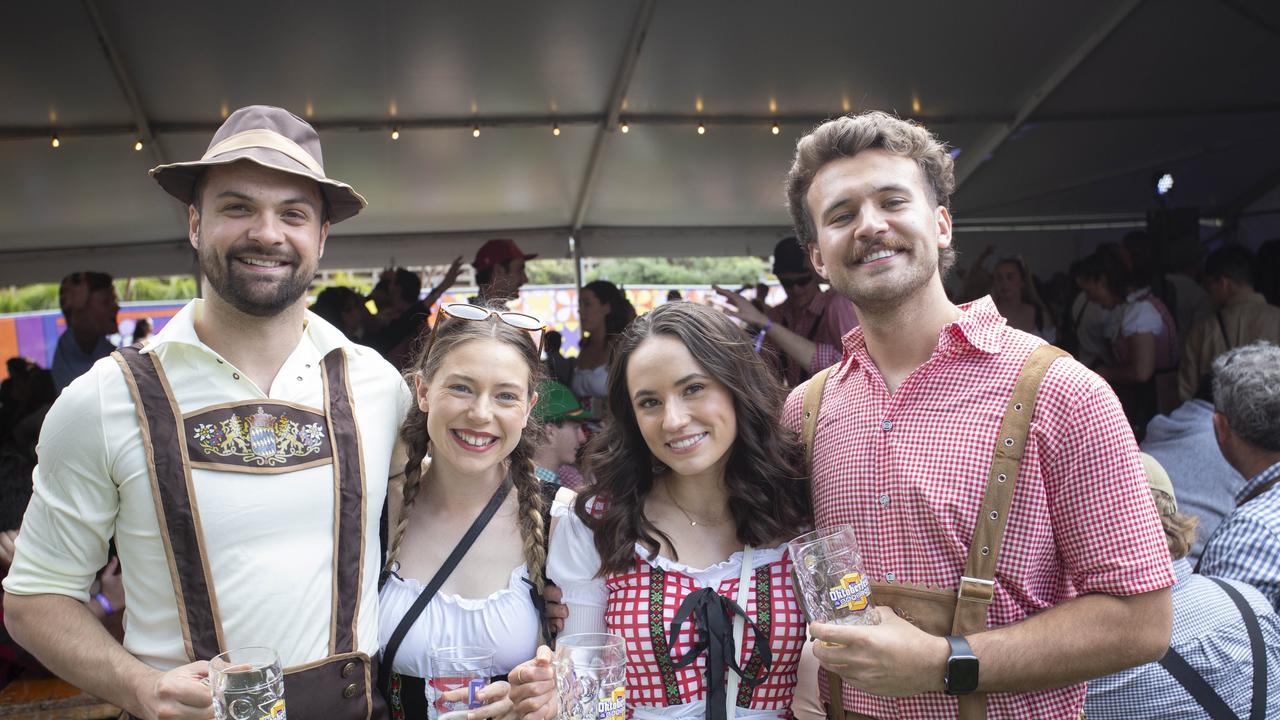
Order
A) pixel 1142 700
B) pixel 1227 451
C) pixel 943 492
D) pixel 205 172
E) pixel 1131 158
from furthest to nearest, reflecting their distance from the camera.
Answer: pixel 1131 158
pixel 1227 451
pixel 1142 700
pixel 205 172
pixel 943 492

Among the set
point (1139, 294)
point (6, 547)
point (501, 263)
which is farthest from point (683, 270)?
point (6, 547)

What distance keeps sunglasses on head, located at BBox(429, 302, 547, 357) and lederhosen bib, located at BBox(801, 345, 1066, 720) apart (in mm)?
1137

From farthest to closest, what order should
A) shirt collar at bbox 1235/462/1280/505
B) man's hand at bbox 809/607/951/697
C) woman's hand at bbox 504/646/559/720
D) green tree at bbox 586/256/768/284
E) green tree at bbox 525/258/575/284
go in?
green tree at bbox 586/256/768/284 → green tree at bbox 525/258/575/284 → shirt collar at bbox 1235/462/1280/505 → woman's hand at bbox 504/646/559/720 → man's hand at bbox 809/607/951/697

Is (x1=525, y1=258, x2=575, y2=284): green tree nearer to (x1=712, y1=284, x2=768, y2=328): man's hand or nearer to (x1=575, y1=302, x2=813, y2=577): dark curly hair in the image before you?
(x1=712, y1=284, x2=768, y2=328): man's hand

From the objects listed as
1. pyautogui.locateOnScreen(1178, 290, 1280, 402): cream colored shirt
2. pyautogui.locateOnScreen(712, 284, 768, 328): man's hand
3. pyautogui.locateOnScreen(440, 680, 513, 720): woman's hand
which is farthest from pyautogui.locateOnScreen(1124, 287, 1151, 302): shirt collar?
pyautogui.locateOnScreen(440, 680, 513, 720): woman's hand

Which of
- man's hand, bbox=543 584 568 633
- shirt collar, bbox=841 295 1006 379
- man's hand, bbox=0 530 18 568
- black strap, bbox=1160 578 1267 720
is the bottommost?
black strap, bbox=1160 578 1267 720

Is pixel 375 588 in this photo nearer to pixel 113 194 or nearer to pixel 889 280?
pixel 889 280

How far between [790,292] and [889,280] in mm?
2635

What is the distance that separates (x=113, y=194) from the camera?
7590 millimetres

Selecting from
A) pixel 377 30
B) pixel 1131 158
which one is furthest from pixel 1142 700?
pixel 1131 158

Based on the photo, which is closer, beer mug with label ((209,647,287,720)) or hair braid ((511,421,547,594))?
beer mug with label ((209,647,287,720))

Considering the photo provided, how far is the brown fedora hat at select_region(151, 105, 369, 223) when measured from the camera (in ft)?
6.63

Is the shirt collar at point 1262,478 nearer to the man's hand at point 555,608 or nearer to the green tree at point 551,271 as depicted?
the man's hand at point 555,608

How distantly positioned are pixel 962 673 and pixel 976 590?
157 millimetres
